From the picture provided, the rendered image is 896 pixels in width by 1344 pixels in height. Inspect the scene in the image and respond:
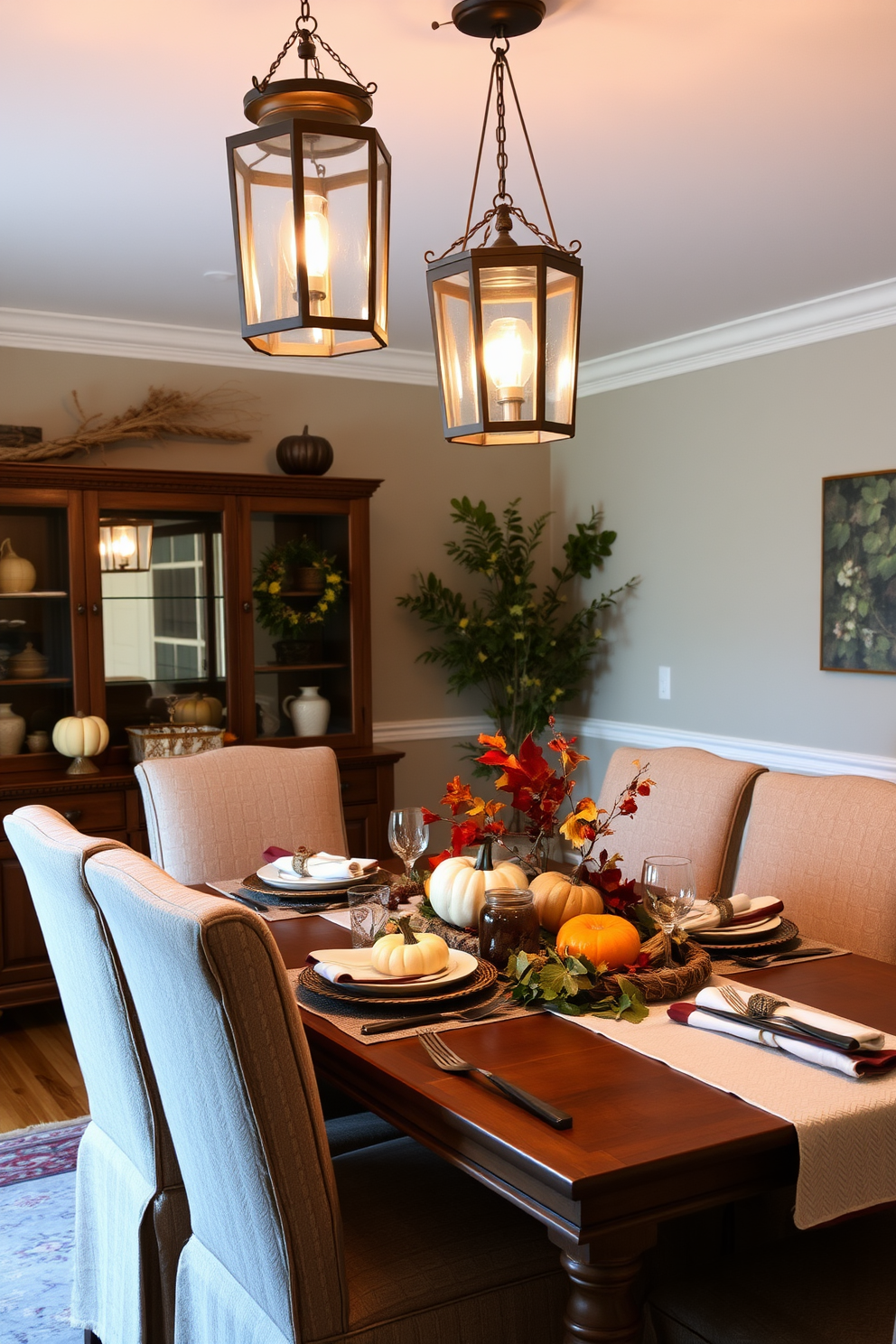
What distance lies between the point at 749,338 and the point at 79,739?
2731 millimetres

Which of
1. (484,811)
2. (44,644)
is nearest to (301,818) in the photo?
(484,811)

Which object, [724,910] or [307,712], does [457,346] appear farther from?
[307,712]

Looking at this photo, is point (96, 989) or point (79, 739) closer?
point (96, 989)

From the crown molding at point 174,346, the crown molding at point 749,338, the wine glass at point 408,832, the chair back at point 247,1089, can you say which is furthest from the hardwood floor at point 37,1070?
the crown molding at point 749,338

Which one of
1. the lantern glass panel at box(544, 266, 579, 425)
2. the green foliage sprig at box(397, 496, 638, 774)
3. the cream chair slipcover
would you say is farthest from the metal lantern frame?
the green foliage sprig at box(397, 496, 638, 774)

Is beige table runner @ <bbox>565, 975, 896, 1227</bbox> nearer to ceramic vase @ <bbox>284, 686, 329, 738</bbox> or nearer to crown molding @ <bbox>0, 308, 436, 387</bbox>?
ceramic vase @ <bbox>284, 686, 329, 738</bbox>

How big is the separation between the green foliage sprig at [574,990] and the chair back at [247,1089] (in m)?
0.41

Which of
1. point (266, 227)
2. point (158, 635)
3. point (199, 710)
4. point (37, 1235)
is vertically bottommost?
point (37, 1235)

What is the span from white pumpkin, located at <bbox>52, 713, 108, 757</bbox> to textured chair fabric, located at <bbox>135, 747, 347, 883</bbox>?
107 centimetres

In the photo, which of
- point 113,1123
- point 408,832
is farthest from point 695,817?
point 113,1123

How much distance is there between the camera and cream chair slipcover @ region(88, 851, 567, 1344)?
4.45ft

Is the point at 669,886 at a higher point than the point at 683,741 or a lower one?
higher

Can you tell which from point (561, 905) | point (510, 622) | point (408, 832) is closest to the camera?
point (561, 905)

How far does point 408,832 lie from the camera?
2.25 metres
